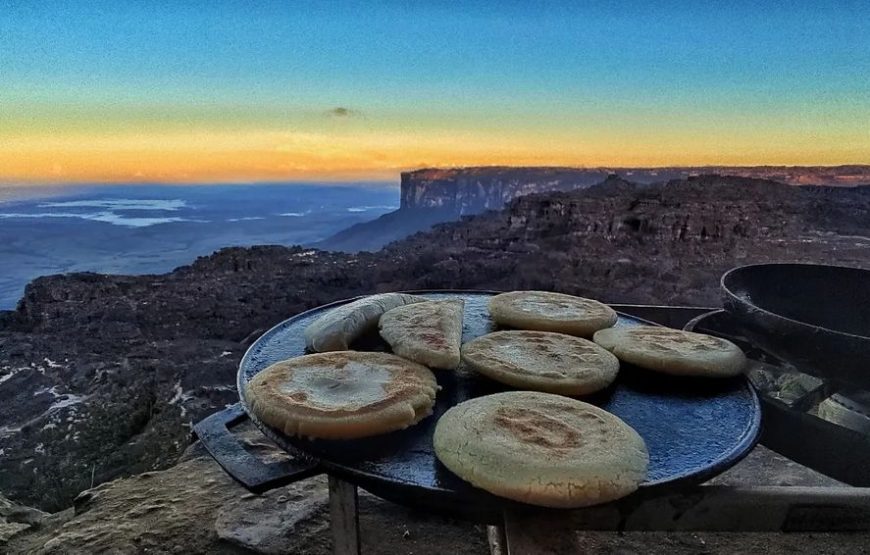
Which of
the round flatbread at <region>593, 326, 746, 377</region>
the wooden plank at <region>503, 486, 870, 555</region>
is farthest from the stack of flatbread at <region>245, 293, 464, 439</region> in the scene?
the round flatbread at <region>593, 326, 746, 377</region>

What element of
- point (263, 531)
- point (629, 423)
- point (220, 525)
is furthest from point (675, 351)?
point (220, 525)

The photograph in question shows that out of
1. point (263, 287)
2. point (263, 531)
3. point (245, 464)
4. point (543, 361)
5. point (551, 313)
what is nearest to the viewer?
point (245, 464)

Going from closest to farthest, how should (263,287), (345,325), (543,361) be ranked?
(543,361) < (345,325) < (263,287)

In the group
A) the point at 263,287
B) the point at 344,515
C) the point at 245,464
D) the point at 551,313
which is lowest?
the point at 263,287

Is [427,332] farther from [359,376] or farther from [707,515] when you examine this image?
[707,515]

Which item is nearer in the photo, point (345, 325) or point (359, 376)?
point (359, 376)

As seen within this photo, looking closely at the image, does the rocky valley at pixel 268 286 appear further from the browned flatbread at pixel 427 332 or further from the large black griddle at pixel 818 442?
Answer: the large black griddle at pixel 818 442
